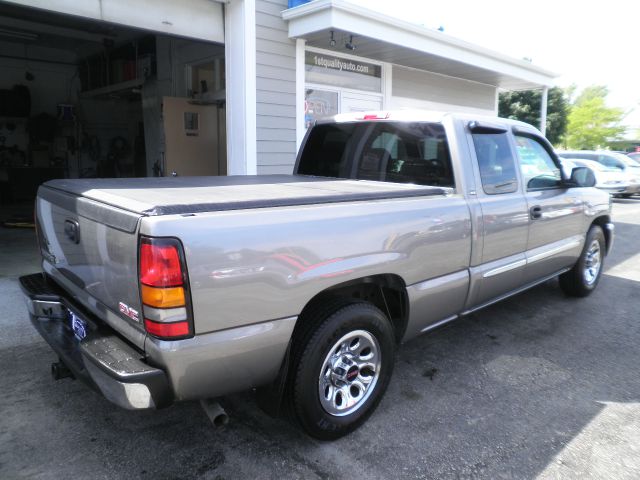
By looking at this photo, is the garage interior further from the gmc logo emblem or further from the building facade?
the gmc logo emblem

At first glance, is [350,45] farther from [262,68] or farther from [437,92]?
[437,92]

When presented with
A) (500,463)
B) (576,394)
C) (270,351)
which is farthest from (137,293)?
(576,394)

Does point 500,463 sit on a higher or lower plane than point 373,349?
lower

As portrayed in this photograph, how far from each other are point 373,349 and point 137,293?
141 centimetres

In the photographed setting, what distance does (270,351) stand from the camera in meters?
2.34

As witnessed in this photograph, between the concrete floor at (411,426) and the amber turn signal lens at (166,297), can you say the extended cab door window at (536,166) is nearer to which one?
the concrete floor at (411,426)

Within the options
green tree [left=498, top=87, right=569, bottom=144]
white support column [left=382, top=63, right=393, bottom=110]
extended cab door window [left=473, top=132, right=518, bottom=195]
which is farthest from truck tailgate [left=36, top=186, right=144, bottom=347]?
green tree [left=498, top=87, right=569, bottom=144]

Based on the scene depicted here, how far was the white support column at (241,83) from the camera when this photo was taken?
6711 millimetres

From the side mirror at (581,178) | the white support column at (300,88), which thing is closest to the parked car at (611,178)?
the white support column at (300,88)

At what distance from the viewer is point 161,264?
2.01 metres

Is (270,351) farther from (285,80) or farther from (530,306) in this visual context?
(285,80)

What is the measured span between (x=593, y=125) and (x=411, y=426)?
46438mm

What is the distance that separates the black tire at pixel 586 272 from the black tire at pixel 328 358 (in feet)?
10.7

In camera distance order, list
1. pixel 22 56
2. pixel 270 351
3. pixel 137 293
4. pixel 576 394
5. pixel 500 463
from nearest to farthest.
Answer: pixel 137 293
pixel 270 351
pixel 500 463
pixel 576 394
pixel 22 56
